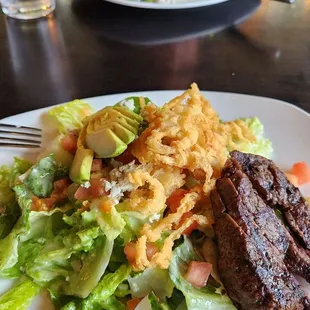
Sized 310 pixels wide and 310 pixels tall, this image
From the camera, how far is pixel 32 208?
2439mm

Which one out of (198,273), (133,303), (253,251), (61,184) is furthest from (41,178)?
(253,251)

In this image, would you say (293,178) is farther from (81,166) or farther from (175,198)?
(81,166)

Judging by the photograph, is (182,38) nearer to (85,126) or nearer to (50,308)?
(85,126)

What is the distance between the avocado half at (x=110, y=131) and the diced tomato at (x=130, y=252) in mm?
445

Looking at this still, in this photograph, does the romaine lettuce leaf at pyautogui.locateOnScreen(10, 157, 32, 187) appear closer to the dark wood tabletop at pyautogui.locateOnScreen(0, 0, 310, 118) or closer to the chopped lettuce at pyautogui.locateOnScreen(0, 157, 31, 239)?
the chopped lettuce at pyautogui.locateOnScreen(0, 157, 31, 239)

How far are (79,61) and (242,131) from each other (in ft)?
6.15

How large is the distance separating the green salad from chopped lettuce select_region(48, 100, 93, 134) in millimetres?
465

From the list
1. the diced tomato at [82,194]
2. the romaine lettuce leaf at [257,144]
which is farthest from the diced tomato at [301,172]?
the diced tomato at [82,194]

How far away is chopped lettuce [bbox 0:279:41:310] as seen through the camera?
7.16ft

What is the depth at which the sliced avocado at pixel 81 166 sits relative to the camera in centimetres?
241

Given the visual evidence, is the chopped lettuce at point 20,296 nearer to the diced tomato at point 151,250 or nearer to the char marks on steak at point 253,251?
the diced tomato at point 151,250

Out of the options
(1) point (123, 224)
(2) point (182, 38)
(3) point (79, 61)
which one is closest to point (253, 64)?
(2) point (182, 38)

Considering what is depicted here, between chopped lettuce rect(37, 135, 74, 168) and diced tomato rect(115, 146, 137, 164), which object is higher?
diced tomato rect(115, 146, 137, 164)

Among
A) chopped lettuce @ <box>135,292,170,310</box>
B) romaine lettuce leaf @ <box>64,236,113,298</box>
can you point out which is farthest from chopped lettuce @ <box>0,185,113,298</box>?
chopped lettuce @ <box>135,292,170,310</box>
